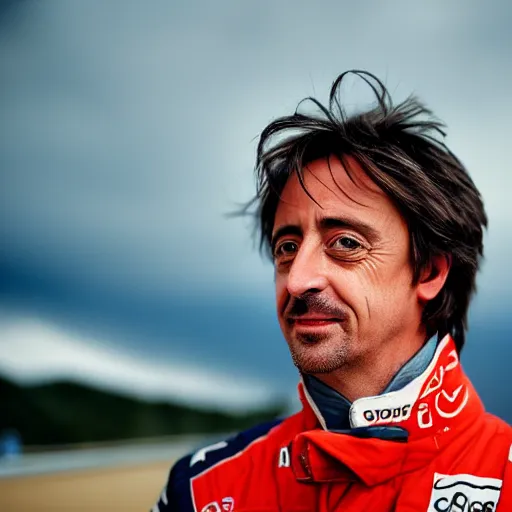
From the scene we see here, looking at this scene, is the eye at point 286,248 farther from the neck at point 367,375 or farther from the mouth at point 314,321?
the neck at point 367,375

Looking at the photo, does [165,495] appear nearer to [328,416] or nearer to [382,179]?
[328,416]

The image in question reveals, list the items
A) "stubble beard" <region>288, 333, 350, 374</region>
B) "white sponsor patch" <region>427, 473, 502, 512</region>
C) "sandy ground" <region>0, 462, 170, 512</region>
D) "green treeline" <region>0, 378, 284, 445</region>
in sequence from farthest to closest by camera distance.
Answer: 1. "green treeline" <region>0, 378, 284, 445</region>
2. "sandy ground" <region>0, 462, 170, 512</region>
3. "stubble beard" <region>288, 333, 350, 374</region>
4. "white sponsor patch" <region>427, 473, 502, 512</region>

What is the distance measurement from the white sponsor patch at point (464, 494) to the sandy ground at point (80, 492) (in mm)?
5236

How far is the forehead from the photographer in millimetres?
2449

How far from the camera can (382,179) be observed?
2479 millimetres

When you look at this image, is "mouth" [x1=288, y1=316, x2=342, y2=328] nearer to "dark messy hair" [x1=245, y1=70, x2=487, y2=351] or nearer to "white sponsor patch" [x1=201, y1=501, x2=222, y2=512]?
"dark messy hair" [x1=245, y1=70, x2=487, y2=351]

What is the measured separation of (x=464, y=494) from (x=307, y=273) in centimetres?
83

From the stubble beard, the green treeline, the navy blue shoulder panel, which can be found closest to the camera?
the stubble beard

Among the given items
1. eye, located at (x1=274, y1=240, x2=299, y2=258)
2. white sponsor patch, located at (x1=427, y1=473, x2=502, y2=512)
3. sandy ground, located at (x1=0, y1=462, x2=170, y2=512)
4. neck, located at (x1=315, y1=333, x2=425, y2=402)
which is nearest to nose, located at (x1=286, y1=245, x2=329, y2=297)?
eye, located at (x1=274, y1=240, x2=299, y2=258)

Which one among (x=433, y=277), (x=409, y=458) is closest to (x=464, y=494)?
(x=409, y=458)

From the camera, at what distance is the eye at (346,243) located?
2.41m

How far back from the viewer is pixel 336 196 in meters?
2.46

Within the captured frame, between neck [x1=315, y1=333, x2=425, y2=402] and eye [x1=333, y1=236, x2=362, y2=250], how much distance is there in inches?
13.8

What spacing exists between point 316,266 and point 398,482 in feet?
2.39
